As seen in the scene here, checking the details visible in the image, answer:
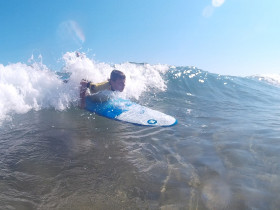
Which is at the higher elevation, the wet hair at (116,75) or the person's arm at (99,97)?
the wet hair at (116,75)

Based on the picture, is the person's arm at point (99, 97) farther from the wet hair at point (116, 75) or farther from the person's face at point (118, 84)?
the wet hair at point (116, 75)

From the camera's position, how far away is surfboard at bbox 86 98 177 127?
6.33 metres

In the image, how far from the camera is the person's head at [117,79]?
7.90 meters

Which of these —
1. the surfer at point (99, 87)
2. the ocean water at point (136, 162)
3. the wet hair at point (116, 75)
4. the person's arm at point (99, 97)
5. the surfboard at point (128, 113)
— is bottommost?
the ocean water at point (136, 162)

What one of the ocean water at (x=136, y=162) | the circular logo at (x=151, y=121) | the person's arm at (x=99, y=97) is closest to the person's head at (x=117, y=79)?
the person's arm at (x=99, y=97)

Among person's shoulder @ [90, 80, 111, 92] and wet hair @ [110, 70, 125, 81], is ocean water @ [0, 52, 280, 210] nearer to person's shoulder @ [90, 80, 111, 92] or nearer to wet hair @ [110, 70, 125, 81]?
person's shoulder @ [90, 80, 111, 92]

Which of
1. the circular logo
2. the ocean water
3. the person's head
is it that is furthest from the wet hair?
the circular logo

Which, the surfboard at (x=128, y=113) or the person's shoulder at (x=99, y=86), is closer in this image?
the surfboard at (x=128, y=113)

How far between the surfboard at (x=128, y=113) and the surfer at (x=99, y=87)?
0.64 feet

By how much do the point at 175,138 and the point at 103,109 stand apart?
320cm

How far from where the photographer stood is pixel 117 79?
26.1ft

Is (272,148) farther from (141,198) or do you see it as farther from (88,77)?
(88,77)

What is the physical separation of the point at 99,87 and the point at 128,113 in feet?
5.37

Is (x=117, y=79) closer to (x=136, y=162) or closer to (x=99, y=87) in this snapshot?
(x=99, y=87)
